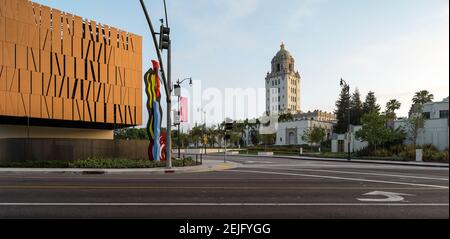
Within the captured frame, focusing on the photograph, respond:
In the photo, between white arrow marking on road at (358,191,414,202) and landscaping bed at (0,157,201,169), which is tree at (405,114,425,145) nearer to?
landscaping bed at (0,157,201,169)

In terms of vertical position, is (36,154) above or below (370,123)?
below

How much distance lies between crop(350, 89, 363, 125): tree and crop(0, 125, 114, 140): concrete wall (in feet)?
254

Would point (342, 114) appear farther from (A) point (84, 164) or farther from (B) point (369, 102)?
(A) point (84, 164)

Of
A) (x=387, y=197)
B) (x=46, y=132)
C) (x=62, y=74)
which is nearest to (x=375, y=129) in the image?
(x=387, y=197)

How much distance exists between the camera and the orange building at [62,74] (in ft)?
118

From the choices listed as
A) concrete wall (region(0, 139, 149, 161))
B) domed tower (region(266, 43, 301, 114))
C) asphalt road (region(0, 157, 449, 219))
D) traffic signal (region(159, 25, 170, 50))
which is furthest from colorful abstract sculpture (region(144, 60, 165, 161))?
domed tower (region(266, 43, 301, 114))

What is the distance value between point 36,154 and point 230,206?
23.0m

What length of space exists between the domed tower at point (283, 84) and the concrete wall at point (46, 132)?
120 metres

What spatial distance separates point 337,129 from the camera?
96.1 metres

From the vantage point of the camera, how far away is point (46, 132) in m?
43.6

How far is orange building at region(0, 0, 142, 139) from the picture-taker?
35.9 meters

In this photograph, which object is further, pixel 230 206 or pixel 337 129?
pixel 337 129
